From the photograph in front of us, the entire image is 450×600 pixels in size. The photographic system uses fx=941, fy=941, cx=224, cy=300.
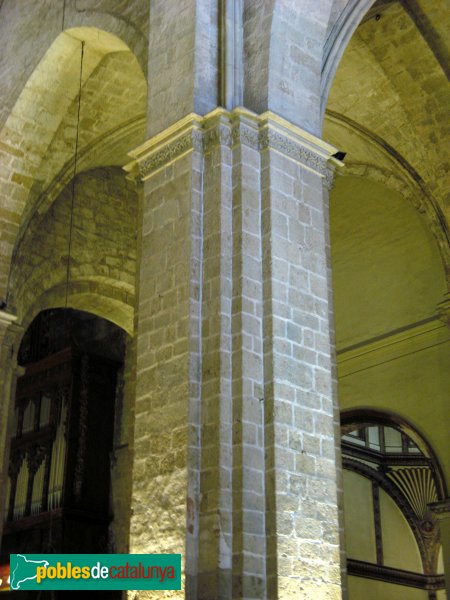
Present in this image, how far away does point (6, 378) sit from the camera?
10.3m

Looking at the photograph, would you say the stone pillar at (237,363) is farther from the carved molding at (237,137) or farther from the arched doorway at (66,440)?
the arched doorway at (66,440)

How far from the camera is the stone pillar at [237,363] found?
5551 millimetres

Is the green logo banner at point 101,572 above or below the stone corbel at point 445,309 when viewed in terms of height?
below

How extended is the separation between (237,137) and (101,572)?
299 centimetres

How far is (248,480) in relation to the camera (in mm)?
5590

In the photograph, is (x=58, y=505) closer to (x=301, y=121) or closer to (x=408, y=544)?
(x=408, y=544)

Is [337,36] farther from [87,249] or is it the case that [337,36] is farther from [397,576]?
[397,576]

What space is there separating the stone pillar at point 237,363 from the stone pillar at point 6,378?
3956 millimetres

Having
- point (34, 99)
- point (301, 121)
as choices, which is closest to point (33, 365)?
point (34, 99)

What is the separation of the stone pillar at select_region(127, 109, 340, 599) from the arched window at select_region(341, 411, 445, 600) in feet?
29.9

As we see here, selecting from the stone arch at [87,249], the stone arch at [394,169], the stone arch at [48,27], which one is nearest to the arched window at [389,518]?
the stone arch at [394,169]

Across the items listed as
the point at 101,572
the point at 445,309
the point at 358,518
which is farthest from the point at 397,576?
the point at 101,572

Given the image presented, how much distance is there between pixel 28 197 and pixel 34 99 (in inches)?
46.4

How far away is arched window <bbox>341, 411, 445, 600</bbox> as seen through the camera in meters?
15.1
